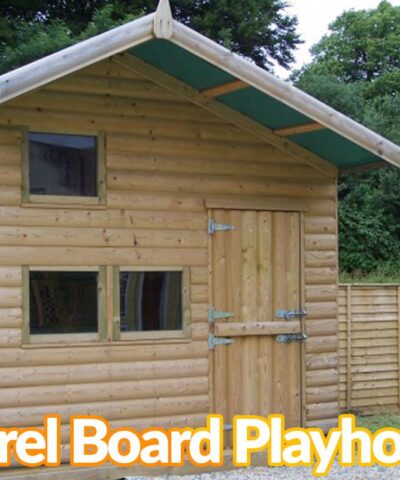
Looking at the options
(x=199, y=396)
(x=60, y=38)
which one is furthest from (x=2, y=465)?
(x=60, y=38)

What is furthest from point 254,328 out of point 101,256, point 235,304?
point 101,256

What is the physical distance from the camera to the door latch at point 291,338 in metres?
8.25

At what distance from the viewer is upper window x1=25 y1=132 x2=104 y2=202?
730cm

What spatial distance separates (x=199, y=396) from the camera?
25.8 feet

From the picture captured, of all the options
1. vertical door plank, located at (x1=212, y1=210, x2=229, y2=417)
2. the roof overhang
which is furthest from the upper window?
vertical door plank, located at (x1=212, y1=210, x2=229, y2=417)

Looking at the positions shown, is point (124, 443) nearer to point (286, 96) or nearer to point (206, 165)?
point (206, 165)

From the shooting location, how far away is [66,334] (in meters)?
7.35

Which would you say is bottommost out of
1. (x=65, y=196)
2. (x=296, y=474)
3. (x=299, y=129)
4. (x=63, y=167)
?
(x=296, y=474)

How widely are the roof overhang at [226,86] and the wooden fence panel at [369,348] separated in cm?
209

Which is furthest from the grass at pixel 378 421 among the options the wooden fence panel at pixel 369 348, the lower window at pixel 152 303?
the lower window at pixel 152 303

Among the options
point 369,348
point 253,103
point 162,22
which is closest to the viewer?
point 162,22

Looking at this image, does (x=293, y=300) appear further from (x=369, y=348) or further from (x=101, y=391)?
(x=369, y=348)

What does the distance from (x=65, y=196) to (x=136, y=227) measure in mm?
699

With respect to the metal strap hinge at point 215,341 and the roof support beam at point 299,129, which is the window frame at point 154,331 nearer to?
the metal strap hinge at point 215,341
